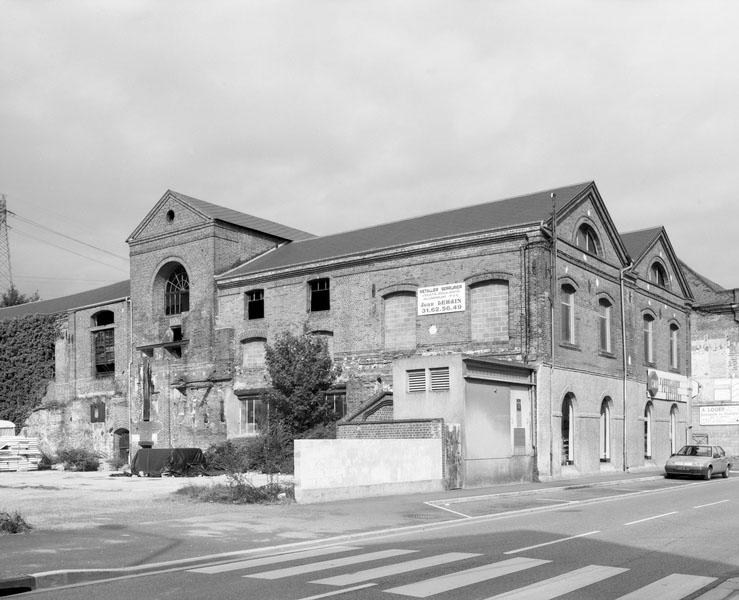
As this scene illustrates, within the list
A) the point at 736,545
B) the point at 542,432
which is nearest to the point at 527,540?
the point at 736,545

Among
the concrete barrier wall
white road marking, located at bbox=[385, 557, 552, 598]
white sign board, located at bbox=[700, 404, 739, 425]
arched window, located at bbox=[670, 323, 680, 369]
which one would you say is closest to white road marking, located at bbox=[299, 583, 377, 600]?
white road marking, located at bbox=[385, 557, 552, 598]

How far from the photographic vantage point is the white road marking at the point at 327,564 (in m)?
10.0

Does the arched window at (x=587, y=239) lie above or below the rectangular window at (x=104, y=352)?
above

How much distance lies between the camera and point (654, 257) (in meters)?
39.3

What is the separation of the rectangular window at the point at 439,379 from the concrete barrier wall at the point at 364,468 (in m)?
2.20

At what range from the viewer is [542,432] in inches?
1120

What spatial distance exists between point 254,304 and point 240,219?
5247 mm

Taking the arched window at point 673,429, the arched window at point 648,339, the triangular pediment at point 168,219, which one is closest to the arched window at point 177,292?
the triangular pediment at point 168,219

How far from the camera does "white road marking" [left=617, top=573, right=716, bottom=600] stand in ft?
28.1

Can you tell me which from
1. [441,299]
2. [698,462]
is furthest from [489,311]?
[698,462]

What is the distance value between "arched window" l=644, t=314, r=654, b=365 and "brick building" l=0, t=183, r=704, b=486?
0.10m

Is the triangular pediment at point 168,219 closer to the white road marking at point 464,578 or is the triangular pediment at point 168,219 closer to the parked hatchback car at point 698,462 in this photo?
the parked hatchback car at point 698,462

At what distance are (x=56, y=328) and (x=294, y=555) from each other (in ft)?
123

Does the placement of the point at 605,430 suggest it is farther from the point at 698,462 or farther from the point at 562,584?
the point at 562,584
